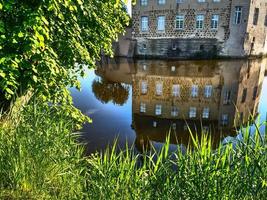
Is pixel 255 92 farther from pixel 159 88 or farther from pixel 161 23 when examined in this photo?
pixel 161 23

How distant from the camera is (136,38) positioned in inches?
1299

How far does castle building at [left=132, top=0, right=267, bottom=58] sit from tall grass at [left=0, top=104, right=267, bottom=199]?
93.0 feet

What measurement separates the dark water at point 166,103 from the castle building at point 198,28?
7.64 meters

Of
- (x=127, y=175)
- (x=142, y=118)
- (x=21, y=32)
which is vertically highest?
(x=21, y=32)

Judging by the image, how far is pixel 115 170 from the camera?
11.3 feet

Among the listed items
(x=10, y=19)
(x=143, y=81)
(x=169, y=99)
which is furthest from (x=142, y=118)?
Result: (x=10, y=19)

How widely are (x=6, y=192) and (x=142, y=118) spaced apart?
29.0ft

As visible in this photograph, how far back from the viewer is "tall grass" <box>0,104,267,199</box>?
2760mm

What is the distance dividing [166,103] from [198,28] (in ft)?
62.5

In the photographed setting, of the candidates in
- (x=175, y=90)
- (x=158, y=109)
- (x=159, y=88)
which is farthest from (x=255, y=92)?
(x=158, y=109)

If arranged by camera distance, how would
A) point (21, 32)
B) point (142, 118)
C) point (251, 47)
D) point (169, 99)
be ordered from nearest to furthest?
1. point (21, 32)
2. point (142, 118)
3. point (169, 99)
4. point (251, 47)

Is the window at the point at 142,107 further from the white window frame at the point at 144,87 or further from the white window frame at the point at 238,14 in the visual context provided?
the white window frame at the point at 238,14

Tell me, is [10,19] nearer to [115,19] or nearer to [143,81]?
[115,19]

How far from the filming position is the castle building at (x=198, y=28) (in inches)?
1168
